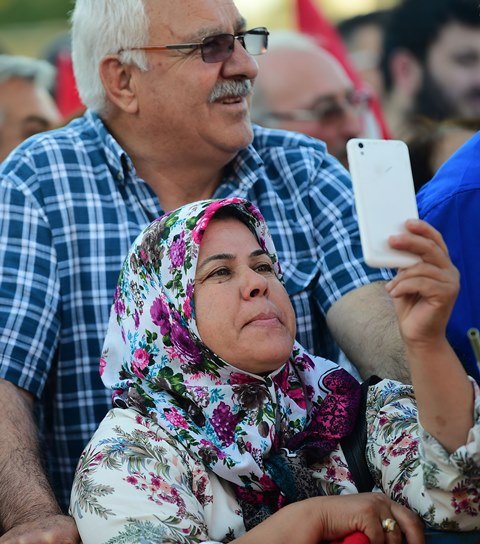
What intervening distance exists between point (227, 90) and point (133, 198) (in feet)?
1.58

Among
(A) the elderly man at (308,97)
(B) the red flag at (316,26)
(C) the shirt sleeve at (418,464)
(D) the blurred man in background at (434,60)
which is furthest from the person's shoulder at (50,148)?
(B) the red flag at (316,26)

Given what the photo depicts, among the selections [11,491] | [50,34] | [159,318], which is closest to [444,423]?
[159,318]

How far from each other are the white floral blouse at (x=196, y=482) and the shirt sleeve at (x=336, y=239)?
0.76 meters

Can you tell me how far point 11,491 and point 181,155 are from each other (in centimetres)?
131

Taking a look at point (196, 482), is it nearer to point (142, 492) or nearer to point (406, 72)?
point (142, 492)

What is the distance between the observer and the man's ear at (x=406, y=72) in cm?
802

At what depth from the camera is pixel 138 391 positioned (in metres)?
2.98

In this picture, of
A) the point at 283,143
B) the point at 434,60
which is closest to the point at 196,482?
the point at 283,143

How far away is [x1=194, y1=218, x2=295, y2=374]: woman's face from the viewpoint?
9.37 feet

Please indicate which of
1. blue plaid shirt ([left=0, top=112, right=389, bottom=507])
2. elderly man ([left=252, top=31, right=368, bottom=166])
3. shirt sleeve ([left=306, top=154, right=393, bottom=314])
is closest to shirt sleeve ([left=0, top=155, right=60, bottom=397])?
blue plaid shirt ([left=0, top=112, right=389, bottom=507])

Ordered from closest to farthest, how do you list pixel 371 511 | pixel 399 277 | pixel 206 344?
pixel 399 277 → pixel 371 511 → pixel 206 344

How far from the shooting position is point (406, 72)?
8141mm

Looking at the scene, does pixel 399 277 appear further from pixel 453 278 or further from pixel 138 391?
pixel 138 391

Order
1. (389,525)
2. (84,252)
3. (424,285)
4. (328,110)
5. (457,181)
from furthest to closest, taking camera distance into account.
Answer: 1. (328,110)
2. (84,252)
3. (457,181)
4. (389,525)
5. (424,285)
